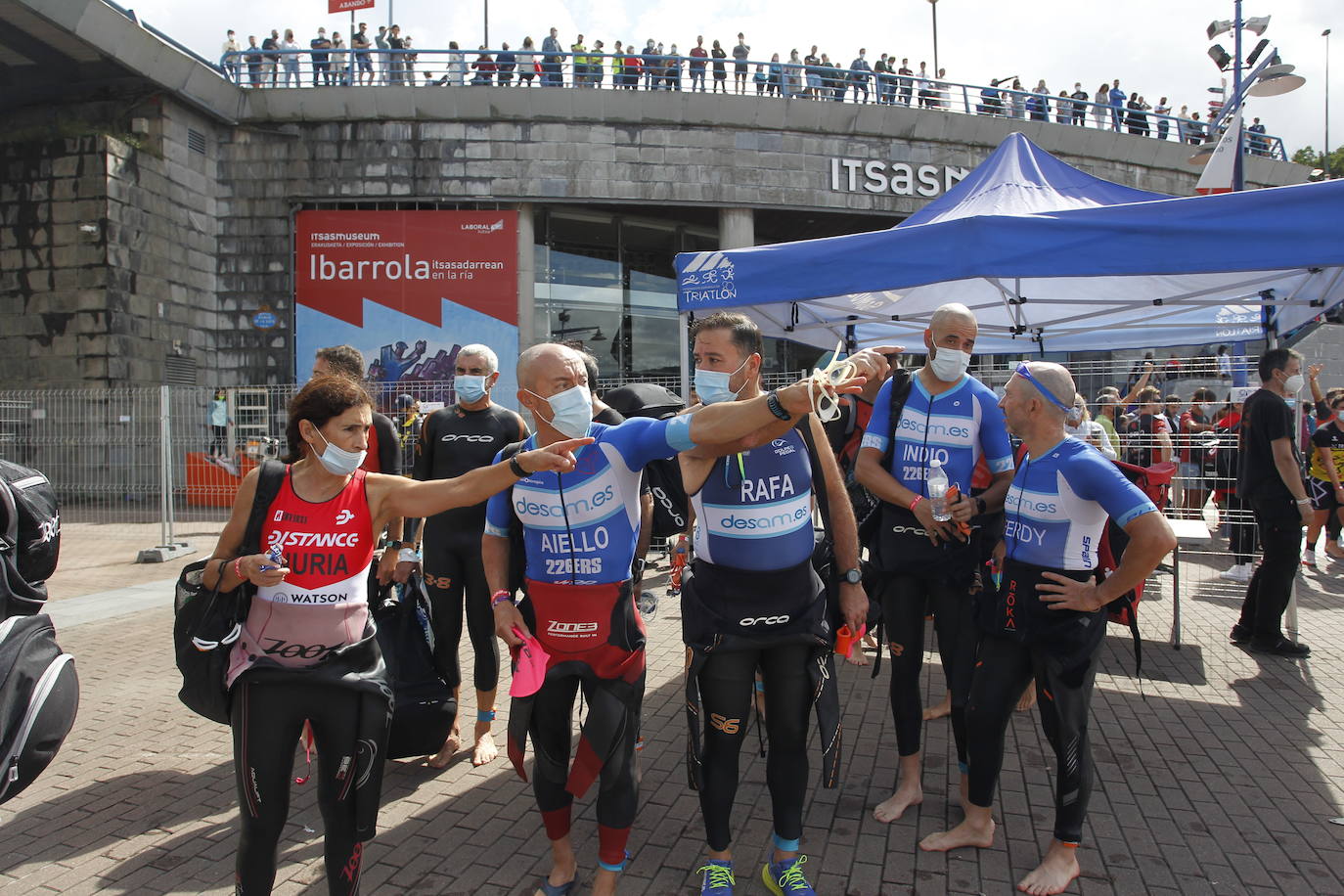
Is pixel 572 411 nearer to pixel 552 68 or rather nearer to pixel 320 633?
pixel 320 633

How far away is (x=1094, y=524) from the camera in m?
3.00

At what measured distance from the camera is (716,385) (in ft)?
9.55

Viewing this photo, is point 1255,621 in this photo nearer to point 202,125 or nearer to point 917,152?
point 917,152

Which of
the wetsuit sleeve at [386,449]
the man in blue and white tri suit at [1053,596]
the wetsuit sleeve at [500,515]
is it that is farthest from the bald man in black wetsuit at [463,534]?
the man in blue and white tri suit at [1053,596]

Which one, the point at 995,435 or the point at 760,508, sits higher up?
the point at 995,435

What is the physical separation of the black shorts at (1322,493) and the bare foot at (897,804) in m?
8.11

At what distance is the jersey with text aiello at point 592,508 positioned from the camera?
2.79 meters

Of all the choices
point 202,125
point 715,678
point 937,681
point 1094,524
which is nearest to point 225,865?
point 715,678

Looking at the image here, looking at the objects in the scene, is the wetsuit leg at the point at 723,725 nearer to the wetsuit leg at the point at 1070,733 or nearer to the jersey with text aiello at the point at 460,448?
the wetsuit leg at the point at 1070,733

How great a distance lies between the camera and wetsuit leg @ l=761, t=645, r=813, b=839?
287cm

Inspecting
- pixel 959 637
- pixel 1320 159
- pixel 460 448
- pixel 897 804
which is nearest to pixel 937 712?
pixel 897 804

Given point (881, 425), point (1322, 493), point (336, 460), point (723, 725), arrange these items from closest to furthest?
1. point (336, 460)
2. point (723, 725)
3. point (881, 425)
4. point (1322, 493)

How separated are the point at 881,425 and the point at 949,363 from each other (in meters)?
0.41

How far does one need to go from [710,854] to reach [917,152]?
19.5 metres
